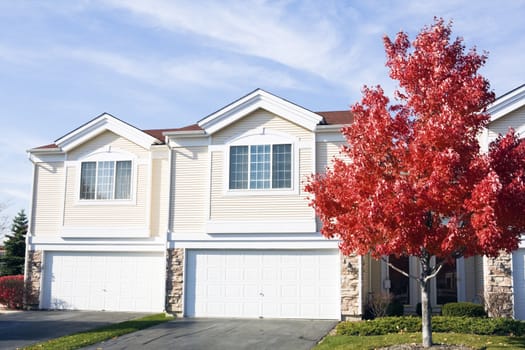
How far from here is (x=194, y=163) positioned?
750 inches

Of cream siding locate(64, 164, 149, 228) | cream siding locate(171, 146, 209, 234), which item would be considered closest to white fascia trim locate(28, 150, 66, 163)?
cream siding locate(64, 164, 149, 228)

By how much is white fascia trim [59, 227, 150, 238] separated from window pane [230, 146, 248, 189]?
3.66 metres

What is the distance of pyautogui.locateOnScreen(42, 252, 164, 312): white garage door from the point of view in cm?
1989

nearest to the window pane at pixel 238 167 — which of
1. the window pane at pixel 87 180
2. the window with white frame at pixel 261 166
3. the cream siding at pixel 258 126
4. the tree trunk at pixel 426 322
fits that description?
the window with white frame at pixel 261 166

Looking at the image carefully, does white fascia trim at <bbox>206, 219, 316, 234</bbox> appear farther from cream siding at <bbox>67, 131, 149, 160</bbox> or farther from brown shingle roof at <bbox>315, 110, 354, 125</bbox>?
cream siding at <bbox>67, 131, 149, 160</bbox>

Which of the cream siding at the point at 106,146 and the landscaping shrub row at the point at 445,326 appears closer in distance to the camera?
the landscaping shrub row at the point at 445,326

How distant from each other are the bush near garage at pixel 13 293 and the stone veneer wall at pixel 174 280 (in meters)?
5.75

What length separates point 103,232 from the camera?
20062 mm

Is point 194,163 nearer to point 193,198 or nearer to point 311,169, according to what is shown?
point 193,198

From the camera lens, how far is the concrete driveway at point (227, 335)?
1351 cm

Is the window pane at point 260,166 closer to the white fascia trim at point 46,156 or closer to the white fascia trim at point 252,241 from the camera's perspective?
the white fascia trim at point 252,241

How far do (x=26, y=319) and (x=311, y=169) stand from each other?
9.90 m

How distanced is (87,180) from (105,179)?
70 cm

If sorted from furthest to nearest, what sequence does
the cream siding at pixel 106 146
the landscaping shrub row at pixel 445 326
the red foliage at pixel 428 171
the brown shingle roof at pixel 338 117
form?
the cream siding at pixel 106 146
the brown shingle roof at pixel 338 117
the landscaping shrub row at pixel 445 326
the red foliage at pixel 428 171
